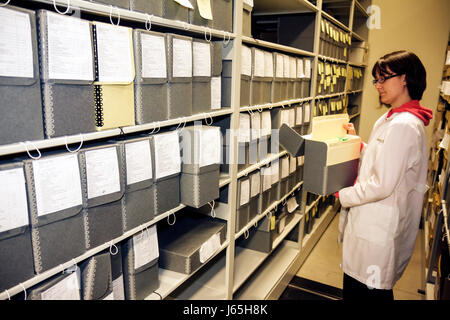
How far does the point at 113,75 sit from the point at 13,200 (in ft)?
1.41

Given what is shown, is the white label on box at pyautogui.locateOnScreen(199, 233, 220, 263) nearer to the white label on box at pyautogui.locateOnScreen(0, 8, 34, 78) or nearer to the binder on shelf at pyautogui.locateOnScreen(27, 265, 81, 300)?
the binder on shelf at pyautogui.locateOnScreen(27, 265, 81, 300)

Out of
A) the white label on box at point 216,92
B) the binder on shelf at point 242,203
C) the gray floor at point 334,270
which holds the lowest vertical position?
the gray floor at point 334,270

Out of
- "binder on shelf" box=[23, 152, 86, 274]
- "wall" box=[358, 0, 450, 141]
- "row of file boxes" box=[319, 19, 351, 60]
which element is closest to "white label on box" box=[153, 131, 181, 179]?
"binder on shelf" box=[23, 152, 86, 274]

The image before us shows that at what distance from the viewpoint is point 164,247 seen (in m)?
1.52

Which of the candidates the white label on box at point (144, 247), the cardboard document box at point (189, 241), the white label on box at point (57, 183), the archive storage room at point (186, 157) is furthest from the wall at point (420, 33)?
the white label on box at point (57, 183)

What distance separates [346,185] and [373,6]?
127 inches

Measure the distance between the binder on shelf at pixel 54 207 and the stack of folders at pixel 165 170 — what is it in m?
0.32

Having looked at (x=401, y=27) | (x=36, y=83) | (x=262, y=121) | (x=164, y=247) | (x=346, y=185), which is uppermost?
(x=401, y=27)

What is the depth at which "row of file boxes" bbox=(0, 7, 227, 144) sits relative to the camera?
76 centimetres

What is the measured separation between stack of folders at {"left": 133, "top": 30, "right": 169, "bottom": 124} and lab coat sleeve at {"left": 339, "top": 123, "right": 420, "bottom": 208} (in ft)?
2.93

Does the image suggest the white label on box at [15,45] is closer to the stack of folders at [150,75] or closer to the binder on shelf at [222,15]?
the stack of folders at [150,75]

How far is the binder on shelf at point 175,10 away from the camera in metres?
1.13
